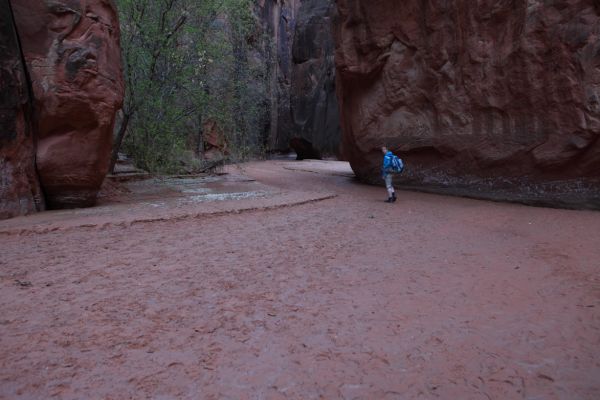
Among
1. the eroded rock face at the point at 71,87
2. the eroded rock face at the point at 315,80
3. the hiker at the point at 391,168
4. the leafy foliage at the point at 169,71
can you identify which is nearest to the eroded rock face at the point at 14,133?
the eroded rock face at the point at 71,87

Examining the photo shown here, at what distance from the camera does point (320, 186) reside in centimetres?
1427

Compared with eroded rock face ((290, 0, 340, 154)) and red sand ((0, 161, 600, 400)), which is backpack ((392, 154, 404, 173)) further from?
eroded rock face ((290, 0, 340, 154))

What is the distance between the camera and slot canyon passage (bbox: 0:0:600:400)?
2744 millimetres

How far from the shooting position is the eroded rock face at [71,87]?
807 cm

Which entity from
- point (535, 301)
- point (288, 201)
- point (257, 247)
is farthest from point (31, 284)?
point (288, 201)

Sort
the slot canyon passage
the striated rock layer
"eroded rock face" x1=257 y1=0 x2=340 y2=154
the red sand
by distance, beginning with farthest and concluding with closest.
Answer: "eroded rock face" x1=257 y1=0 x2=340 y2=154 → the striated rock layer → the slot canyon passage → the red sand

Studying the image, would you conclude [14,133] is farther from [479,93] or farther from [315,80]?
[315,80]

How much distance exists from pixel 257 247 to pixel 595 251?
4.41 m

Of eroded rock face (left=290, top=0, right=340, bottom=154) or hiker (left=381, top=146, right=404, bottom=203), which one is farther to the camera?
eroded rock face (left=290, top=0, right=340, bottom=154)

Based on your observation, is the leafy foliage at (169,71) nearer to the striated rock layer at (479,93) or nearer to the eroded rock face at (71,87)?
the eroded rock face at (71,87)

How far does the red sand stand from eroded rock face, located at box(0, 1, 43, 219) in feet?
6.90

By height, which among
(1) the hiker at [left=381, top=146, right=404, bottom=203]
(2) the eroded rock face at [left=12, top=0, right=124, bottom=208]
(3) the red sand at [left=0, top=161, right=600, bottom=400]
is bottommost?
(3) the red sand at [left=0, top=161, right=600, bottom=400]

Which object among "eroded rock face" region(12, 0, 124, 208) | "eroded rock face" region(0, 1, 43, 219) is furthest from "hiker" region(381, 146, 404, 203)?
"eroded rock face" region(0, 1, 43, 219)

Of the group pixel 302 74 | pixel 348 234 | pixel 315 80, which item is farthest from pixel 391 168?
pixel 302 74
